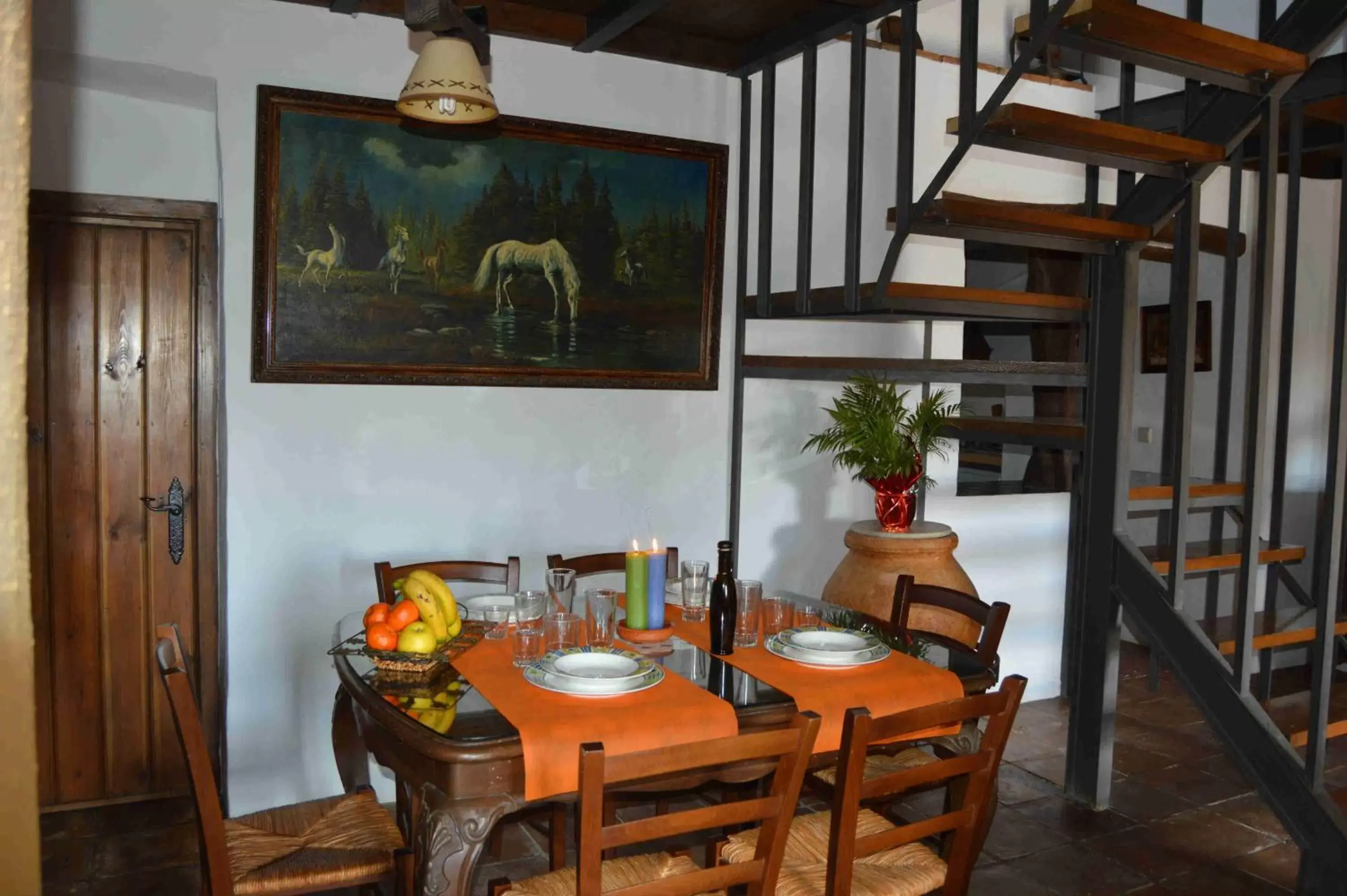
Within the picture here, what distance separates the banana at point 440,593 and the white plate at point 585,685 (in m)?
0.35

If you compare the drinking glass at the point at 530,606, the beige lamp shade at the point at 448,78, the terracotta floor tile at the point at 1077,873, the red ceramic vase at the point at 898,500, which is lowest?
the terracotta floor tile at the point at 1077,873

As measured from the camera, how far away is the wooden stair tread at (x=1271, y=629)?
3191mm

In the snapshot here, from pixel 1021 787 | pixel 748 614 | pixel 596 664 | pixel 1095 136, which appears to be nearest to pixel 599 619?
pixel 596 664

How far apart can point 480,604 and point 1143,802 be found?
8.10 feet

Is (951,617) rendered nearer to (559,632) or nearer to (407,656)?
(559,632)

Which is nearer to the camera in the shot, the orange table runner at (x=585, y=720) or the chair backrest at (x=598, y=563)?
the orange table runner at (x=585, y=720)

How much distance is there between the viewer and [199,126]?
11.1ft

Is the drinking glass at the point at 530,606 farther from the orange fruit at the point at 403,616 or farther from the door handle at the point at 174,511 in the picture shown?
the door handle at the point at 174,511

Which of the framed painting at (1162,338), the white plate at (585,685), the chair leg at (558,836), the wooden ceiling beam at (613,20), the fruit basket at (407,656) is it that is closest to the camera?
the white plate at (585,685)

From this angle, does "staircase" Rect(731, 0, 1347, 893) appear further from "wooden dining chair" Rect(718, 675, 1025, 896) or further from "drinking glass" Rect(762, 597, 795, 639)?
"wooden dining chair" Rect(718, 675, 1025, 896)

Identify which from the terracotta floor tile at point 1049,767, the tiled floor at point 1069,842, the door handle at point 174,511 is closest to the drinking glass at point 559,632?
the tiled floor at point 1069,842

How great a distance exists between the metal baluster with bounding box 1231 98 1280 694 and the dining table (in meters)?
1.21

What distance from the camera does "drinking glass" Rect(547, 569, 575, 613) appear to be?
264cm

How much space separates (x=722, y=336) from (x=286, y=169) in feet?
5.44
